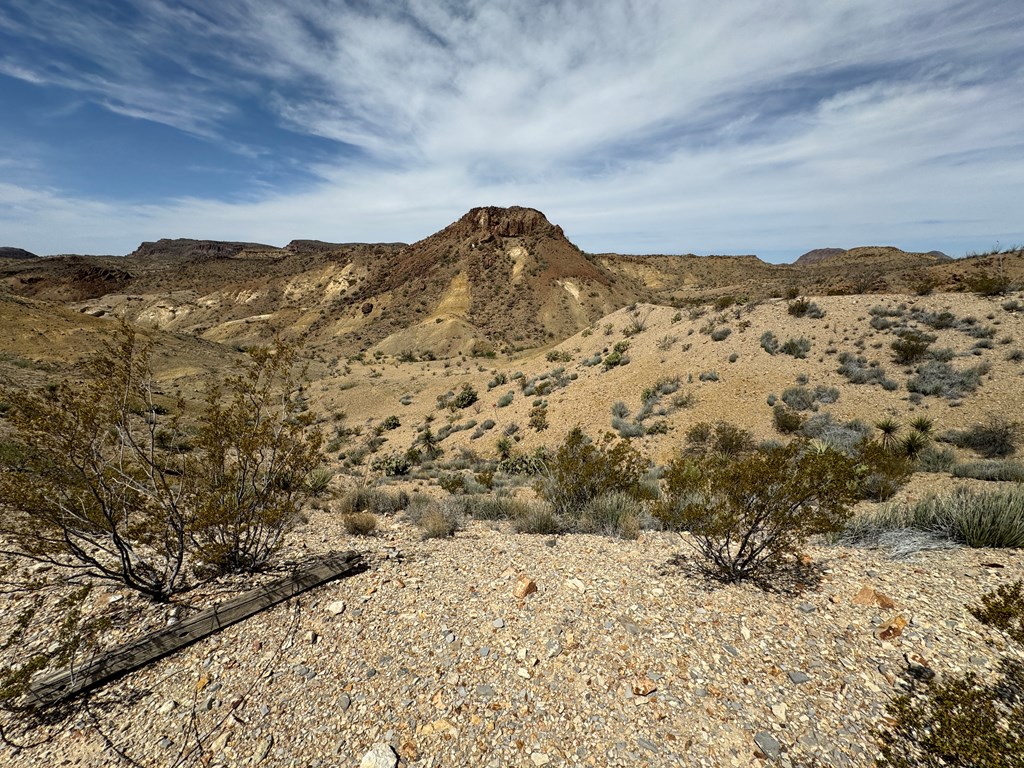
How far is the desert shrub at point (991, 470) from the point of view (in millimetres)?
8181

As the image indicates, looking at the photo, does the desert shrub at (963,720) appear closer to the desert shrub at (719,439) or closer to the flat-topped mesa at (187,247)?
the desert shrub at (719,439)

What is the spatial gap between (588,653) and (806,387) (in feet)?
43.6

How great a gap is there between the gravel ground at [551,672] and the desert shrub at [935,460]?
5.42 meters

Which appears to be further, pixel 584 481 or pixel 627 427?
pixel 627 427

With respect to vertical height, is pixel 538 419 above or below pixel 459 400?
above

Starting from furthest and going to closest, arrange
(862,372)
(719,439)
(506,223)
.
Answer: (506,223), (862,372), (719,439)

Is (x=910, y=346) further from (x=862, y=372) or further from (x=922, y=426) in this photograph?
(x=922, y=426)

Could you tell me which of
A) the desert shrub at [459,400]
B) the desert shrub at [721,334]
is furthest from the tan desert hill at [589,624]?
the desert shrub at [459,400]

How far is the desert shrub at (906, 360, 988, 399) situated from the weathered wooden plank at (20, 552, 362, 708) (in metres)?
15.8

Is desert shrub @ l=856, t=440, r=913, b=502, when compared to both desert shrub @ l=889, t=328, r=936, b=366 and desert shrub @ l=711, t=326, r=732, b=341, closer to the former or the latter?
desert shrub @ l=889, t=328, r=936, b=366

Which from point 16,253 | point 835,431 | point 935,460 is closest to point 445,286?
point 835,431

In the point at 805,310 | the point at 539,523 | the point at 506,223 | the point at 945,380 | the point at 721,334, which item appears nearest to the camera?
the point at 539,523

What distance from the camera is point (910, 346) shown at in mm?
14156

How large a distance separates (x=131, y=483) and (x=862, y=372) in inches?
705
